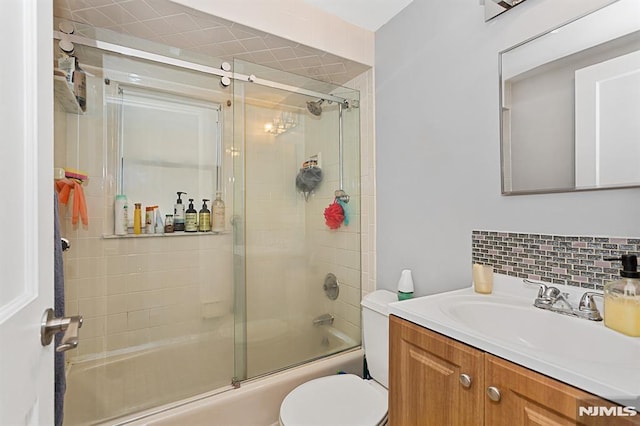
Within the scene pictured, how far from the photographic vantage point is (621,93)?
93 centimetres

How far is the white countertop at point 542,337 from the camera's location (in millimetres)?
583

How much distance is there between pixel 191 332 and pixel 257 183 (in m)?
1.01

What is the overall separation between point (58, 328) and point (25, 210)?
0.23 meters

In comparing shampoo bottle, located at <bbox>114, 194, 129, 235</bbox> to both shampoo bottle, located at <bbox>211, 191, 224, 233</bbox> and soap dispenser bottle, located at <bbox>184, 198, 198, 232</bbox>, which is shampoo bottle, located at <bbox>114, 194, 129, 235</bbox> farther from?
shampoo bottle, located at <bbox>211, 191, 224, 233</bbox>

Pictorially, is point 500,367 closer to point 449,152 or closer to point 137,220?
point 449,152

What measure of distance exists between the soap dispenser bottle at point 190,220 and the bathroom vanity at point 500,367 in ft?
4.92

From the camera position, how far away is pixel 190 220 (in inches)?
81.4

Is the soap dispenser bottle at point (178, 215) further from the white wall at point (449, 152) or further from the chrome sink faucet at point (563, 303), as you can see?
the chrome sink faucet at point (563, 303)

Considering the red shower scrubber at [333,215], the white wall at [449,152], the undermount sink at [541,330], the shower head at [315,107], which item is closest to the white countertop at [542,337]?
the undermount sink at [541,330]

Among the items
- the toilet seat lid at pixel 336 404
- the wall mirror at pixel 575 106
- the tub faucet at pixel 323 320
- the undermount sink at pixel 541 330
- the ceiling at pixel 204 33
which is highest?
the ceiling at pixel 204 33

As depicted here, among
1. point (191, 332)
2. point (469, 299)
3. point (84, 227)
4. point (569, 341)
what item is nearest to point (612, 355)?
point (569, 341)

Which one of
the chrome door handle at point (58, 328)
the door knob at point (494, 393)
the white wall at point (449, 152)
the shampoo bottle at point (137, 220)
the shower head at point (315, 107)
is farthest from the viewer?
the shower head at point (315, 107)

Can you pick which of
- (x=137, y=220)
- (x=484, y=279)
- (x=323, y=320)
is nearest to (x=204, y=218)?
(x=137, y=220)

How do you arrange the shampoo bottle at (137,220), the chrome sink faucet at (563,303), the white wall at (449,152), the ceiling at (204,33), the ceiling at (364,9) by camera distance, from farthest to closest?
the shampoo bottle at (137,220)
the ceiling at (364,9)
the ceiling at (204,33)
the white wall at (449,152)
the chrome sink faucet at (563,303)
